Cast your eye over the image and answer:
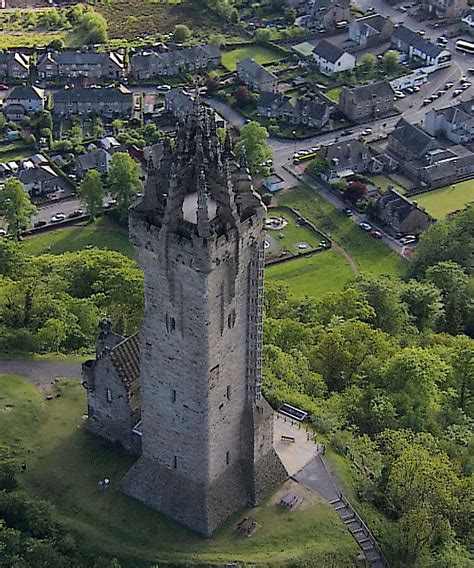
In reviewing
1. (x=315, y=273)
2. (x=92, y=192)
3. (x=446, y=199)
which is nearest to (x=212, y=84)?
(x=92, y=192)

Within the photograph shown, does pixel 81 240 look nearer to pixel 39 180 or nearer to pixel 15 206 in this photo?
pixel 15 206

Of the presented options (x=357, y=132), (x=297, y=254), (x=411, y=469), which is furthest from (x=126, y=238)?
(x=411, y=469)

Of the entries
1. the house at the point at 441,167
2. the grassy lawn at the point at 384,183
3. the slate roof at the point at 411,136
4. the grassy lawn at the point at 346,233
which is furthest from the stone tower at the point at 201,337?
the slate roof at the point at 411,136

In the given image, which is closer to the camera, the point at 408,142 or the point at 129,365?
the point at 129,365

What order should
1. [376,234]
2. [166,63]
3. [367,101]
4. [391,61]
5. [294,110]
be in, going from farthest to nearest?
[391,61]
[166,63]
[367,101]
[294,110]
[376,234]

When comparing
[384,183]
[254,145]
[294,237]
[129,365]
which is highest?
[129,365]

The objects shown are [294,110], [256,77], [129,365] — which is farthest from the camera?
[256,77]
